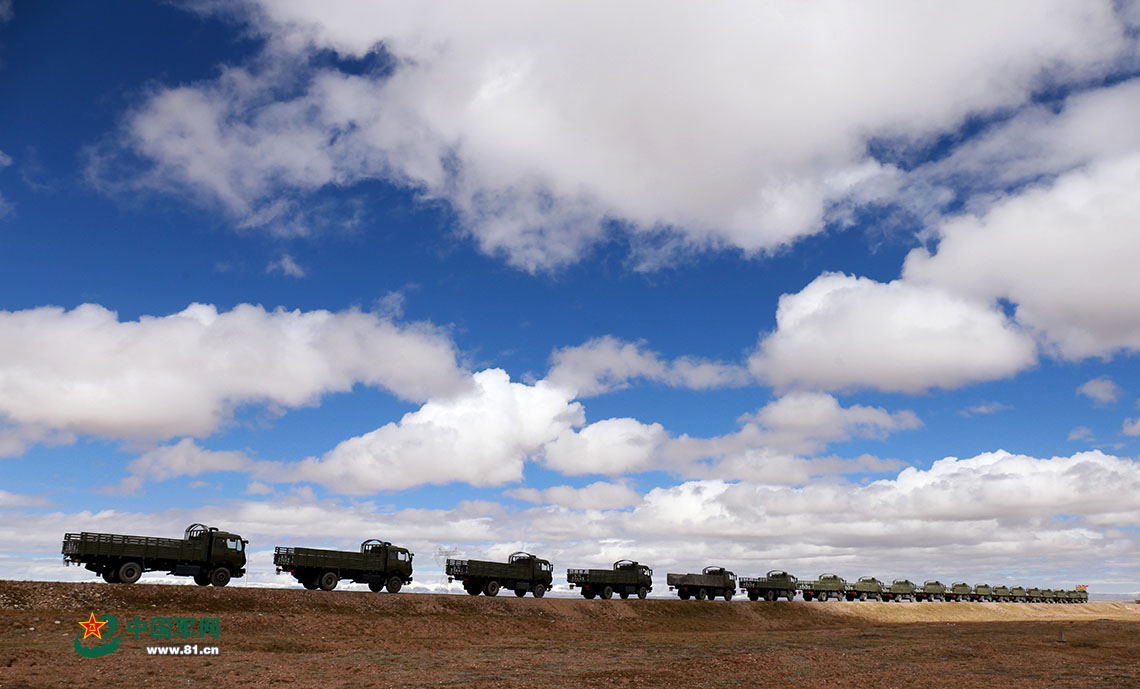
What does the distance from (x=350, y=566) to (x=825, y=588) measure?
54.1 metres

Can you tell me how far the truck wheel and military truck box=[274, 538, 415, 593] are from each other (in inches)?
263

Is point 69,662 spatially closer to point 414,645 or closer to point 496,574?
point 414,645

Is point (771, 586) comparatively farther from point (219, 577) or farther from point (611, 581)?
point (219, 577)

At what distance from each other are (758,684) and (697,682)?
1857 mm

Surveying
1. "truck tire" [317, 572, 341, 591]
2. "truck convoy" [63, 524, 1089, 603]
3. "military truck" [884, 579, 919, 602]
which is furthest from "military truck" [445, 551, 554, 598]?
"military truck" [884, 579, 919, 602]

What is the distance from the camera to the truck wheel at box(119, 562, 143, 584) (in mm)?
32812

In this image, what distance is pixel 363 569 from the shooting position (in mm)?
41250

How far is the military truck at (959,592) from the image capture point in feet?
310

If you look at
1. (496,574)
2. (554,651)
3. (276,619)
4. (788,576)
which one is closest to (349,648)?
(276,619)

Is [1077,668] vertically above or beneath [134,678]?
beneath

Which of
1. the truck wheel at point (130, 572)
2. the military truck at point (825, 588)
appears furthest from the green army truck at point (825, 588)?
the truck wheel at point (130, 572)

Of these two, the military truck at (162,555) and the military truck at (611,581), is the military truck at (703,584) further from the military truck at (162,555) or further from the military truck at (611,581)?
the military truck at (162,555)

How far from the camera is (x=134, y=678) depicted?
765 inches

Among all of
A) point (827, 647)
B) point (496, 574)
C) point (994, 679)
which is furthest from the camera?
point (496, 574)
